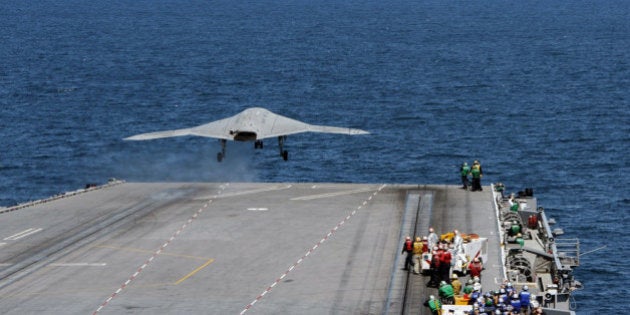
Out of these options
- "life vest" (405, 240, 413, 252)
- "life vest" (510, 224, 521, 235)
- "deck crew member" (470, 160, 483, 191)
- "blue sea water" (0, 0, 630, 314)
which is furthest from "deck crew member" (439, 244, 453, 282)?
"deck crew member" (470, 160, 483, 191)

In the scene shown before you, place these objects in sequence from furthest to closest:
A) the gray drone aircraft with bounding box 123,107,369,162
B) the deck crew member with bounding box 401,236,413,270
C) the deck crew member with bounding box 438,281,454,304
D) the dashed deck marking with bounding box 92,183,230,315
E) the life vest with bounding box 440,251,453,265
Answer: the gray drone aircraft with bounding box 123,107,369,162 → the deck crew member with bounding box 401,236,413,270 → the life vest with bounding box 440,251,453,265 → the dashed deck marking with bounding box 92,183,230,315 → the deck crew member with bounding box 438,281,454,304

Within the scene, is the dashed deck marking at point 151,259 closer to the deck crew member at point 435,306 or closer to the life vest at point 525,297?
the deck crew member at point 435,306

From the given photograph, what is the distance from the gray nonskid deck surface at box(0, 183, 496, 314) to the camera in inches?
2486

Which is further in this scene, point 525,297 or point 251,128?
point 251,128

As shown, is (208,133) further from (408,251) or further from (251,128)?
(408,251)

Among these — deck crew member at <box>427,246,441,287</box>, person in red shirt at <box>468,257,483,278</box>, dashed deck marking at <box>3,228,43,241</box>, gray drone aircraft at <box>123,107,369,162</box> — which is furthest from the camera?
gray drone aircraft at <box>123,107,369,162</box>

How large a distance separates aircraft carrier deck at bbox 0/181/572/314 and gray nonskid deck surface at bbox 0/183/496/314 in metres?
0.11

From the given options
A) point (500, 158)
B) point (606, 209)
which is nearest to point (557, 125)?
point (500, 158)

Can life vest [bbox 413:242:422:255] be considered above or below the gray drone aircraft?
below

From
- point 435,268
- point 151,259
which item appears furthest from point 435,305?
point 151,259

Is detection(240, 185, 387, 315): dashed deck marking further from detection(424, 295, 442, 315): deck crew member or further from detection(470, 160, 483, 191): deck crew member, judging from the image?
detection(424, 295, 442, 315): deck crew member

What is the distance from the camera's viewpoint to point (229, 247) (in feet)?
246

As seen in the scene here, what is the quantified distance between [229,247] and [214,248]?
3.22 ft

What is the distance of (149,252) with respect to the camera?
73.6 m
